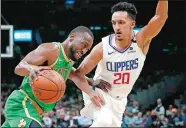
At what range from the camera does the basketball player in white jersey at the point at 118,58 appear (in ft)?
16.5

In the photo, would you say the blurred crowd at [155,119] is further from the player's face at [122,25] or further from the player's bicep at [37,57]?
the player's bicep at [37,57]

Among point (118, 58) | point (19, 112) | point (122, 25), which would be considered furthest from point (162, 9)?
point (19, 112)

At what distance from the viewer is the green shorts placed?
4773 mm

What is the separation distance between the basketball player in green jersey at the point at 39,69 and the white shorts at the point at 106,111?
0.34ft

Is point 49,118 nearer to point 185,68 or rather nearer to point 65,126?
point 65,126

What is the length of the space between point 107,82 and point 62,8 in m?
10.9

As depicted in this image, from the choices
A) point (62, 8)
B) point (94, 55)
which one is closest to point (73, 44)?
point (94, 55)

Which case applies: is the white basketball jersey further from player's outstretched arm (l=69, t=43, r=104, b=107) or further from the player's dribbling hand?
the player's dribbling hand

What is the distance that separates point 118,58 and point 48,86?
88cm

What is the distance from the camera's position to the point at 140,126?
12742mm

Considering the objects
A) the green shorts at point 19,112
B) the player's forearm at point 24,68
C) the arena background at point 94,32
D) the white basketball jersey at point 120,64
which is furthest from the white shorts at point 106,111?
the arena background at point 94,32

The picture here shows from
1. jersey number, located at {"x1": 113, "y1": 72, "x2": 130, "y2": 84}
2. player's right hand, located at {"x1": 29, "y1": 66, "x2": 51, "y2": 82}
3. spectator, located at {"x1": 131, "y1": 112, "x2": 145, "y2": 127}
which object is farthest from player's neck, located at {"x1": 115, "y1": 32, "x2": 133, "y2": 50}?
spectator, located at {"x1": 131, "y1": 112, "x2": 145, "y2": 127}

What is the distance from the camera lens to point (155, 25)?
194 inches

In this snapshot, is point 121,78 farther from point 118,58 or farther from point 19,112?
point 19,112
